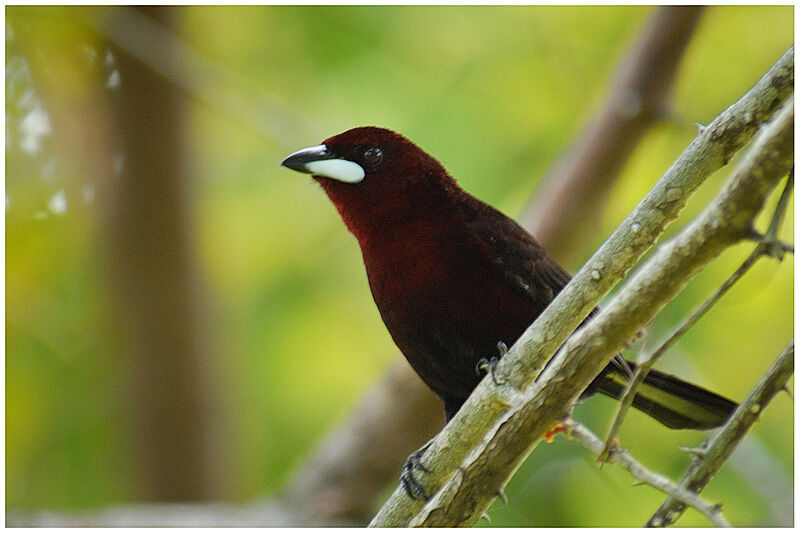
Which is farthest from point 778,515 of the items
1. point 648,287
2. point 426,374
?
point 648,287

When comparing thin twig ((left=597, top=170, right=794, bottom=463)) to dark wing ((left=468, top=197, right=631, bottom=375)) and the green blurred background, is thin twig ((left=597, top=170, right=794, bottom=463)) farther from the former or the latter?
the green blurred background

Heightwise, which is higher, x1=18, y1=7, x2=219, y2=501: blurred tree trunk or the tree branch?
the tree branch

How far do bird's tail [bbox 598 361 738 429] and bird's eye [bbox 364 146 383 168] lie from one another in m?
0.91

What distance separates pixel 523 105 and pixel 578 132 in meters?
0.40

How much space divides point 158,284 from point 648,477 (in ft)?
10.7

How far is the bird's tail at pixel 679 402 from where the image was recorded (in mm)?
2639

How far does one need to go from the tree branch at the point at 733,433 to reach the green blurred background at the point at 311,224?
4.54ft

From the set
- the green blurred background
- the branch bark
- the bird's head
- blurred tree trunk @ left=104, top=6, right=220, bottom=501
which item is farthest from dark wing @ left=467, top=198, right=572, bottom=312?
blurred tree trunk @ left=104, top=6, right=220, bottom=501

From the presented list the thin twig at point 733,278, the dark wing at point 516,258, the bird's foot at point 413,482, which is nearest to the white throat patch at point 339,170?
the dark wing at point 516,258

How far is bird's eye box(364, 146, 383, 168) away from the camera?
262cm

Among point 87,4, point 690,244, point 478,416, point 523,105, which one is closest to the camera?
point 690,244

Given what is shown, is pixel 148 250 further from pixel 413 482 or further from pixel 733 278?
pixel 733 278

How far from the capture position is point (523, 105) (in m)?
4.21

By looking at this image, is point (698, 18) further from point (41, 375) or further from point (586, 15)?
point (41, 375)
